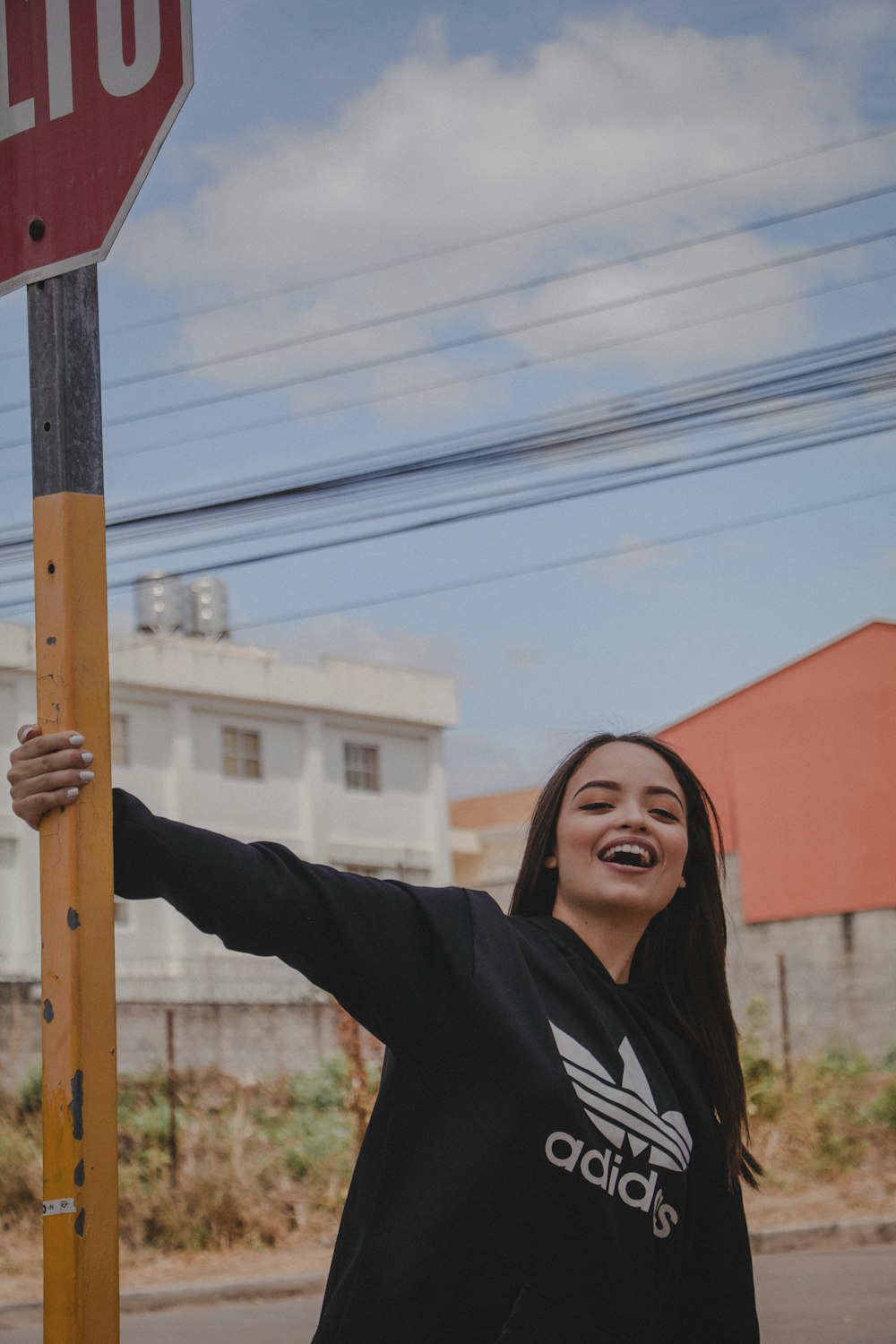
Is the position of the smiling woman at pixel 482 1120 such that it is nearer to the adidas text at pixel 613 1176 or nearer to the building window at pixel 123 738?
the adidas text at pixel 613 1176

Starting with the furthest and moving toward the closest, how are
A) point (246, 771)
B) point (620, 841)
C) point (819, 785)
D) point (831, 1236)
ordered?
1. point (246, 771)
2. point (819, 785)
3. point (831, 1236)
4. point (620, 841)

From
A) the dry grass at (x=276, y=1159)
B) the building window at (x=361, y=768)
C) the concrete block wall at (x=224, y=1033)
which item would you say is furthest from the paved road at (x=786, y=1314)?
the building window at (x=361, y=768)

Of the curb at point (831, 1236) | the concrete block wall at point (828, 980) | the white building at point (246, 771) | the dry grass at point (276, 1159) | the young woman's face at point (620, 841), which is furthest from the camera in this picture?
the white building at point (246, 771)

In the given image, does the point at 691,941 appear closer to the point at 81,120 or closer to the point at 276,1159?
the point at 81,120

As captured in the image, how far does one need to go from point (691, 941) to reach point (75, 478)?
132 cm

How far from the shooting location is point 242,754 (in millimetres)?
28922

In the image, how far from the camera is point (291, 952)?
194 centimetres

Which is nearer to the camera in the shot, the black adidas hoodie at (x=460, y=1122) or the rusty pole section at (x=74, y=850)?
the rusty pole section at (x=74, y=850)

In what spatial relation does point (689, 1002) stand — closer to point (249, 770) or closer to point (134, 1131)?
point (134, 1131)

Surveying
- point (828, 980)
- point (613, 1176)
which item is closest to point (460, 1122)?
point (613, 1176)

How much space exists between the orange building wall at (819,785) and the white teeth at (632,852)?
694 inches

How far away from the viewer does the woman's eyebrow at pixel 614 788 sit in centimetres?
247

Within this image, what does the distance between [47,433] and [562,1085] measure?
999 mm

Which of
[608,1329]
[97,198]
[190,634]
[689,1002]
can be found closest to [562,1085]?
[608,1329]
